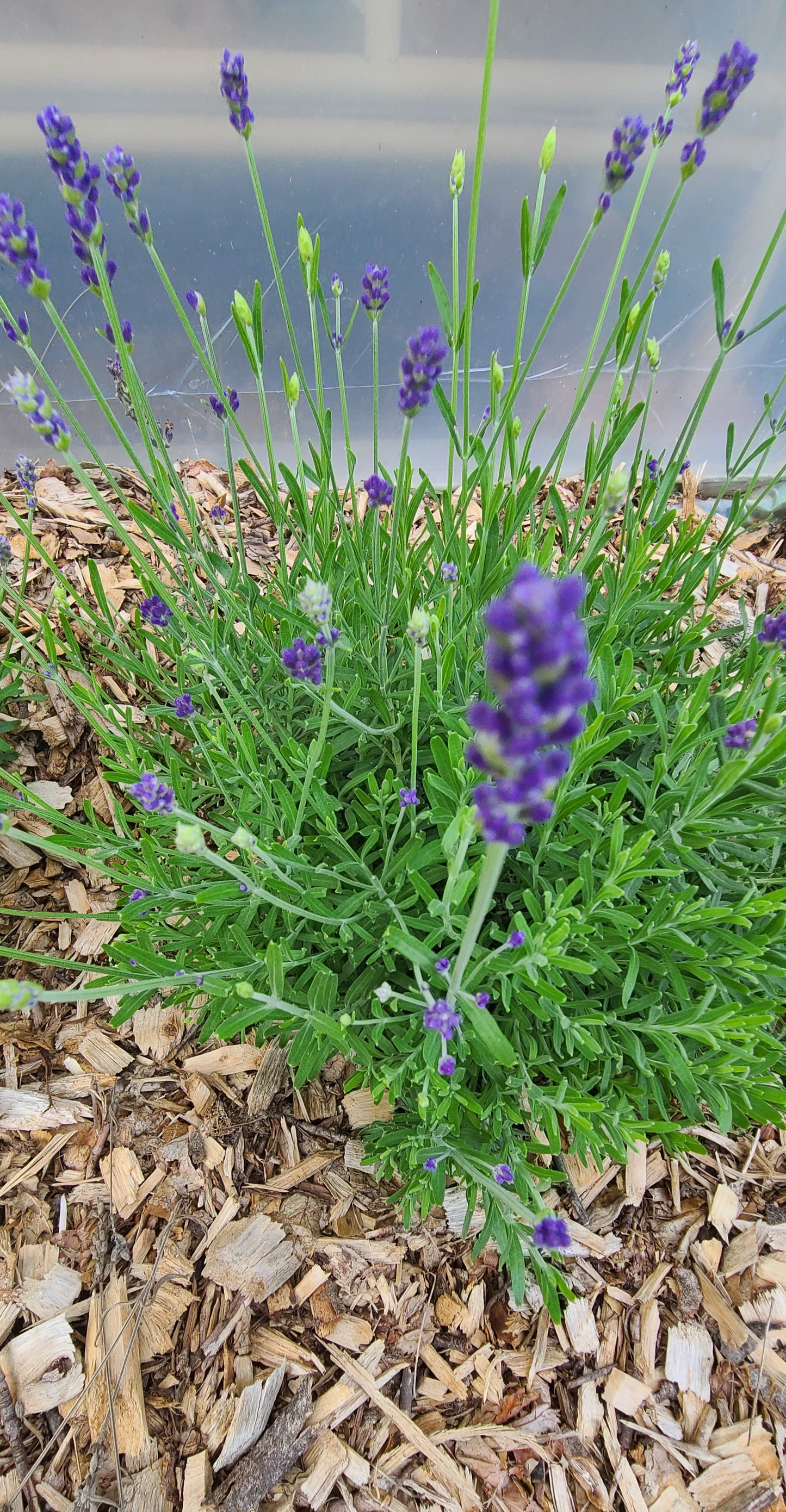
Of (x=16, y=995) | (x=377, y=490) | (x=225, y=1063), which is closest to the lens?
(x=16, y=995)

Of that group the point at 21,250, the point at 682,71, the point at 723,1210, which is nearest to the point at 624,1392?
the point at 723,1210

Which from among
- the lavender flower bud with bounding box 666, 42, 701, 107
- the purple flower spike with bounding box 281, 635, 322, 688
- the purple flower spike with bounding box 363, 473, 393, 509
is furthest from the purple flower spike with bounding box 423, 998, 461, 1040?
the lavender flower bud with bounding box 666, 42, 701, 107

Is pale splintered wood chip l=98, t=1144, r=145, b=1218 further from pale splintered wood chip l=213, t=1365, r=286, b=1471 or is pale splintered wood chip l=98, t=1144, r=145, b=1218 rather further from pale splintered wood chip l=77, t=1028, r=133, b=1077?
pale splintered wood chip l=213, t=1365, r=286, b=1471

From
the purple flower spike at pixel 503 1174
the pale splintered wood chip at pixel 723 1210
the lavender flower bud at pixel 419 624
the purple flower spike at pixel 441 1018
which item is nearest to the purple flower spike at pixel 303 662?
the lavender flower bud at pixel 419 624

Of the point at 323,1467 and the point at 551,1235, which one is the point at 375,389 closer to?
the point at 551,1235

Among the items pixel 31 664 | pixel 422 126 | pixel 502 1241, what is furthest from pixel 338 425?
pixel 502 1241

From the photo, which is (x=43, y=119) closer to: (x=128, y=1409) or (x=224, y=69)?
(x=224, y=69)
